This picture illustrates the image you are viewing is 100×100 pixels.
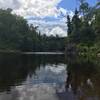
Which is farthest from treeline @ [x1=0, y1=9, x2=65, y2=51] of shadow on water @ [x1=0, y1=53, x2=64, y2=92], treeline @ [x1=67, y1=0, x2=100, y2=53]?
shadow on water @ [x1=0, y1=53, x2=64, y2=92]

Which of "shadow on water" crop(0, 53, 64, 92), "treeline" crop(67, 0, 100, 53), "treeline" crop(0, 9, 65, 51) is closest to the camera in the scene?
"shadow on water" crop(0, 53, 64, 92)

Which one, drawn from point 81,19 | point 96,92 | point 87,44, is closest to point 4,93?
point 96,92

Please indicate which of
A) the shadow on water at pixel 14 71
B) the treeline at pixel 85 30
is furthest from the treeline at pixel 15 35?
the shadow on water at pixel 14 71

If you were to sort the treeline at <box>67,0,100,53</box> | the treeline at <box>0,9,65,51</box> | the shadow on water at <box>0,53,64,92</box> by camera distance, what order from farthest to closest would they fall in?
the treeline at <box>0,9,65,51</box>, the treeline at <box>67,0,100,53</box>, the shadow on water at <box>0,53,64,92</box>

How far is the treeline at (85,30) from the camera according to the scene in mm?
90925

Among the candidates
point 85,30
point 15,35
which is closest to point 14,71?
point 85,30

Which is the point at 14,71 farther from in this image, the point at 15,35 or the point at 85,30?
the point at 15,35

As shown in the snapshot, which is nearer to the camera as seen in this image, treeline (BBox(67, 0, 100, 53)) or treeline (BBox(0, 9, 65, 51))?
treeline (BBox(67, 0, 100, 53))

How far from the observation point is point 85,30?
104 meters

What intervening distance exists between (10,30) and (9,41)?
4776 millimetres

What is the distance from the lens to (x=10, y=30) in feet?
509

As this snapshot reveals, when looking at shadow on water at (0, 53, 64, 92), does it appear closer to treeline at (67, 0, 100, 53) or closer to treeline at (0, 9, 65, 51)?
treeline at (67, 0, 100, 53)

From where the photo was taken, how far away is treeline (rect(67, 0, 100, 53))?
9093 cm

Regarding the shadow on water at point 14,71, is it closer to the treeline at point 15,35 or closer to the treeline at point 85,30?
the treeline at point 85,30
